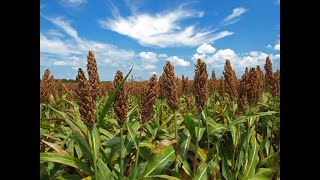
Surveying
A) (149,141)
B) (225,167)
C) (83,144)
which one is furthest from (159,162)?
(225,167)

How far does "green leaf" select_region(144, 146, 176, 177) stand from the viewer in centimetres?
250

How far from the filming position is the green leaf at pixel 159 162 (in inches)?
98.6

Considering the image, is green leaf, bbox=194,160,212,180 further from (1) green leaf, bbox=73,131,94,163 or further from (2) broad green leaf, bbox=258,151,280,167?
(2) broad green leaf, bbox=258,151,280,167

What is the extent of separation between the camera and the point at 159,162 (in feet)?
8.34

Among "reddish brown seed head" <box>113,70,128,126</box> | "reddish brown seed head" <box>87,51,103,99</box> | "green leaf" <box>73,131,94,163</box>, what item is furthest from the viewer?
"green leaf" <box>73,131,94,163</box>

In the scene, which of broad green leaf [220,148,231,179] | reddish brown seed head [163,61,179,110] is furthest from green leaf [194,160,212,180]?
reddish brown seed head [163,61,179,110]

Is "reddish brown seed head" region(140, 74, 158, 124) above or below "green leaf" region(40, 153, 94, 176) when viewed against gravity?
above

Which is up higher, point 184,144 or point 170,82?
point 170,82

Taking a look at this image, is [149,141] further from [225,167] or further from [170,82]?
[225,167]

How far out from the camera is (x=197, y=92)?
2.66 meters

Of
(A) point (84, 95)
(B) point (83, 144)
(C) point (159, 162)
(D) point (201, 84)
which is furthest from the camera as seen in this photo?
(D) point (201, 84)
